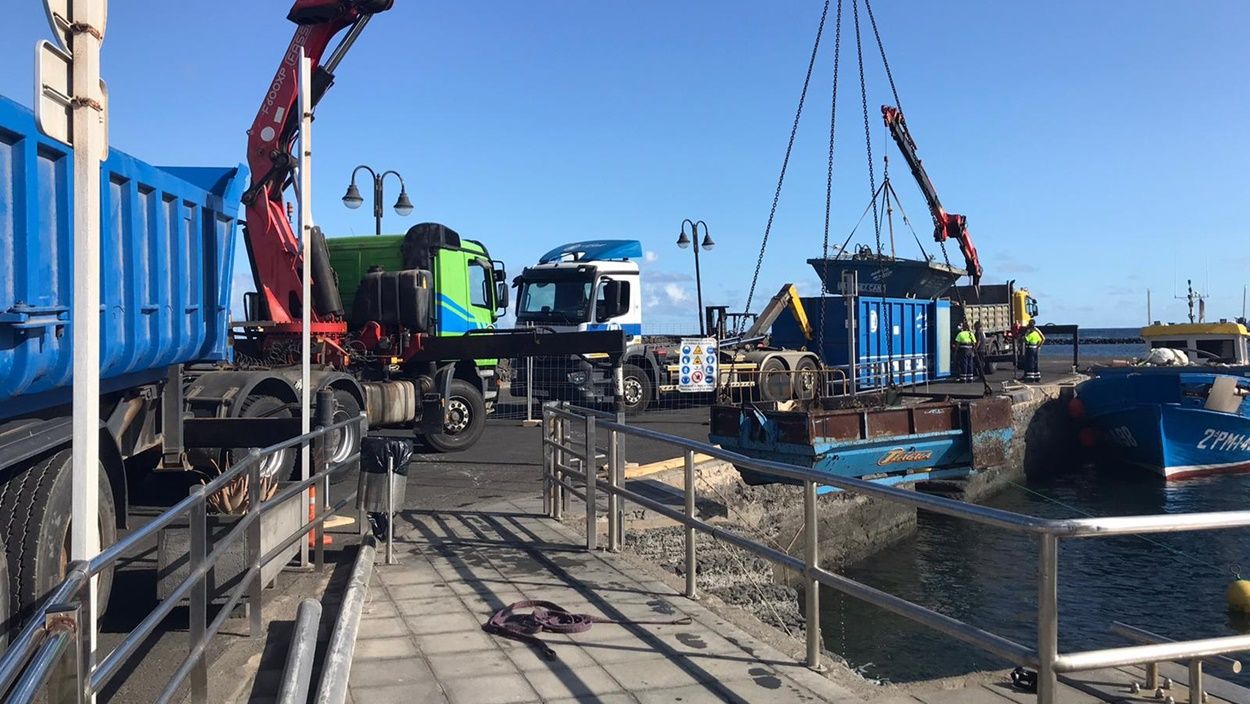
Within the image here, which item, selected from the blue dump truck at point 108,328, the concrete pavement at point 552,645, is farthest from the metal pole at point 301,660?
→ the blue dump truck at point 108,328

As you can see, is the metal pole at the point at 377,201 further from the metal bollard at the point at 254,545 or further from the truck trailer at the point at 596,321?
the metal bollard at the point at 254,545

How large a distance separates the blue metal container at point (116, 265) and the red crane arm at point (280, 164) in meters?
3.92

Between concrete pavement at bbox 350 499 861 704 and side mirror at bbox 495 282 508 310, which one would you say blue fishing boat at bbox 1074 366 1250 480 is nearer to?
side mirror at bbox 495 282 508 310

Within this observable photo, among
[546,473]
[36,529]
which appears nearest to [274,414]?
[546,473]

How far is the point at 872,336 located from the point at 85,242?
22.1m

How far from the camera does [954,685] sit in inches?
185

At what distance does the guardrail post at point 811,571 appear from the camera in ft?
14.8

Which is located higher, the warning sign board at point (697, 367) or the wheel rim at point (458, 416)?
the warning sign board at point (697, 367)

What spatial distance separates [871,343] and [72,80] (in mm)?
22137

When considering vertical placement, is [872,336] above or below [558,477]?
above

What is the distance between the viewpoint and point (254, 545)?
4898mm

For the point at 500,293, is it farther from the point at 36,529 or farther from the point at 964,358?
the point at 964,358

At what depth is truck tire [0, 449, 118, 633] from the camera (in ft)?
14.5

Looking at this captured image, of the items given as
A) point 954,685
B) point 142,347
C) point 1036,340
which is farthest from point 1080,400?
point 142,347
